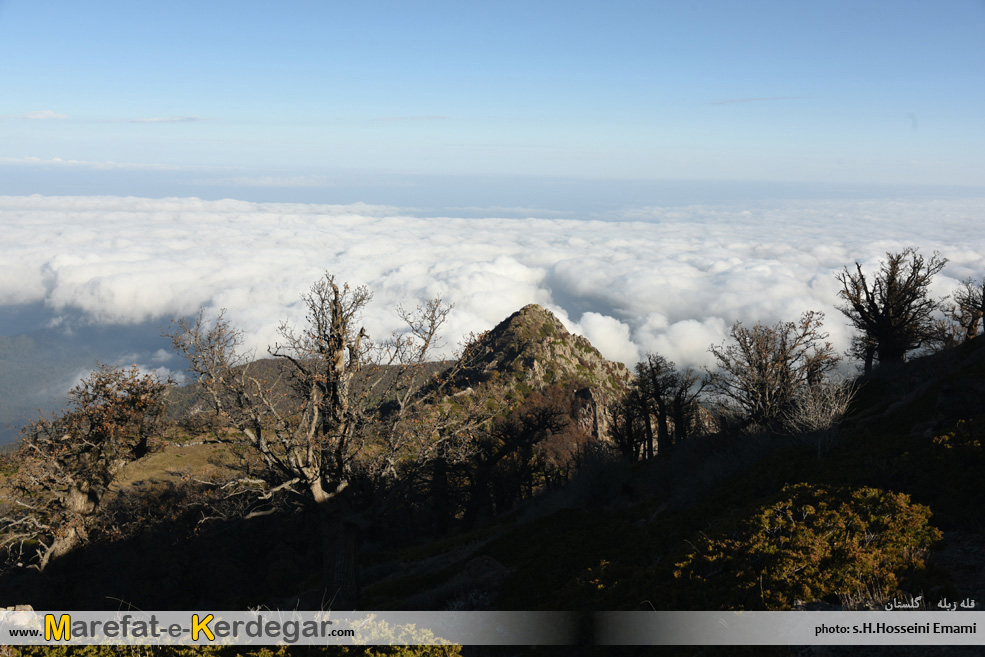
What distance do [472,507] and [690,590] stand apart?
88.5 ft

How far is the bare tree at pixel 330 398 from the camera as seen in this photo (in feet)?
45.4

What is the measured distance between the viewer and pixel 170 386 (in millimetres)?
20953

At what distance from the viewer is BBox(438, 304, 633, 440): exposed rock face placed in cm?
7025

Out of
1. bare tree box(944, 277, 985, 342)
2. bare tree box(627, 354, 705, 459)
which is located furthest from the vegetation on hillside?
bare tree box(944, 277, 985, 342)

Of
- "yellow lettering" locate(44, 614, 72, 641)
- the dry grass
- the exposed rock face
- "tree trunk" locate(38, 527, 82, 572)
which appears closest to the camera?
"yellow lettering" locate(44, 614, 72, 641)

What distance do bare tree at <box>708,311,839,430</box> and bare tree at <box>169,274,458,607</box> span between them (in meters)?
18.9

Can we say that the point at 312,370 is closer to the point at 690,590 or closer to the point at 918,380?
the point at 690,590

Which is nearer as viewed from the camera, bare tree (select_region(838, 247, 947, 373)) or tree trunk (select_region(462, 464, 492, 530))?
bare tree (select_region(838, 247, 947, 373))

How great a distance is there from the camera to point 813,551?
357 inches

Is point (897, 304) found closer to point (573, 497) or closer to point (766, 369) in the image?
point (766, 369)

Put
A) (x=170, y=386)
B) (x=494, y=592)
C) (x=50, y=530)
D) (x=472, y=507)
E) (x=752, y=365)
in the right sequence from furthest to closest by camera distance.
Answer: (x=472, y=507) → (x=752, y=365) → (x=170, y=386) → (x=50, y=530) → (x=494, y=592)

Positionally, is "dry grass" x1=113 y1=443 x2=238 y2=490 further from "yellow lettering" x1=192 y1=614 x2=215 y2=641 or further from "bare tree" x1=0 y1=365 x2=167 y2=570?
"yellow lettering" x1=192 y1=614 x2=215 y2=641

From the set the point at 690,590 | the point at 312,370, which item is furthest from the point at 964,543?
the point at 312,370

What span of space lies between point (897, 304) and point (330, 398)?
33.9 meters
